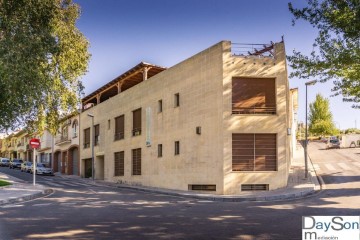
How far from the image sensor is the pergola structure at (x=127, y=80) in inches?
1205

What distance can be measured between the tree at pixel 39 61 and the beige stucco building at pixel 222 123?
6549 millimetres

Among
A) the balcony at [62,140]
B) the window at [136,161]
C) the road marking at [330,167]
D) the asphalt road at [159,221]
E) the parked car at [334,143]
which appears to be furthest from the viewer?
the parked car at [334,143]

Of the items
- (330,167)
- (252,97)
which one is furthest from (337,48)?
(330,167)

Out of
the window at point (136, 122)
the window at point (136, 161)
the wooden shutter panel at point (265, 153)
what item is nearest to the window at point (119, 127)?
the window at point (136, 122)

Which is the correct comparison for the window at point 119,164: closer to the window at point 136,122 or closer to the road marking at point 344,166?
the window at point 136,122

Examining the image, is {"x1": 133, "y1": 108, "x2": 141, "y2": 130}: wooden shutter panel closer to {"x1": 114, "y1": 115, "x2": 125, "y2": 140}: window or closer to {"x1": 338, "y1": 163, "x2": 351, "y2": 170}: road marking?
{"x1": 114, "y1": 115, "x2": 125, "y2": 140}: window

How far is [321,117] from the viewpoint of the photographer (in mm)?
71188

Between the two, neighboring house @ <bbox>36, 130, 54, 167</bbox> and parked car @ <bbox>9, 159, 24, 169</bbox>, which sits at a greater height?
neighboring house @ <bbox>36, 130, 54, 167</bbox>

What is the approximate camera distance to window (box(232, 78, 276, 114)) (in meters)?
21.8

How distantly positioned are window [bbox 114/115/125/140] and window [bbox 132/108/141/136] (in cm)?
211

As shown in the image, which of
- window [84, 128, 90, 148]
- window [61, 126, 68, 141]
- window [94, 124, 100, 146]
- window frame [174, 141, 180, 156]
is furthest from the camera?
window [61, 126, 68, 141]

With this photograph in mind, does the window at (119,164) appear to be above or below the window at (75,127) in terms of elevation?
below

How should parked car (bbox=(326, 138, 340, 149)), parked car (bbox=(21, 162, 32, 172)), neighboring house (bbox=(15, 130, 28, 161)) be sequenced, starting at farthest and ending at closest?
neighboring house (bbox=(15, 130, 28, 161))
parked car (bbox=(326, 138, 340, 149))
parked car (bbox=(21, 162, 32, 172))

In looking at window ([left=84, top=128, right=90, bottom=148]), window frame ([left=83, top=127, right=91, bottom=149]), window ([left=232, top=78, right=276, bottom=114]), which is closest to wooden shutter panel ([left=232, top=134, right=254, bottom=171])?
window ([left=232, top=78, right=276, bottom=114])
